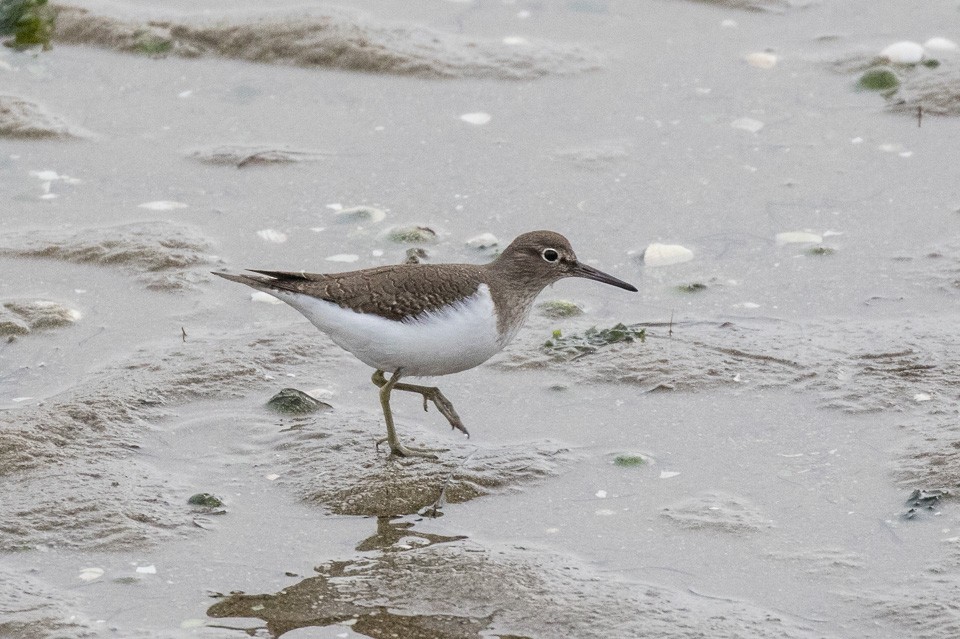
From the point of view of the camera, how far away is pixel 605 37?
1076 cm

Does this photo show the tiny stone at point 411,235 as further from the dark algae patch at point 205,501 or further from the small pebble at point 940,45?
the small pebble at point 940,45

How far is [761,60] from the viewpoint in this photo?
33.6ft

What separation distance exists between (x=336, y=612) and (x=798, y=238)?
13.8 ft

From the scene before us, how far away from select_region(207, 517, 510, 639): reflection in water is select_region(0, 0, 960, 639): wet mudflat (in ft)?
0.06

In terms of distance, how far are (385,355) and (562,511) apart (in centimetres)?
108

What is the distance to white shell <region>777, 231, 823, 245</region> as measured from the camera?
26.8 feet

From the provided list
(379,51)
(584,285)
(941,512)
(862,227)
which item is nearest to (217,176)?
(379,51)

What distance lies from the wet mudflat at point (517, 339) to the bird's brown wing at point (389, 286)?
637 millimetres

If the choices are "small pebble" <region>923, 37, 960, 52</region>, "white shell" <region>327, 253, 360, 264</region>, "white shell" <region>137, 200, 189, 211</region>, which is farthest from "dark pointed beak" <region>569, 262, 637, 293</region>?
"small pebble" <region>923, 37, 960, 52</region>

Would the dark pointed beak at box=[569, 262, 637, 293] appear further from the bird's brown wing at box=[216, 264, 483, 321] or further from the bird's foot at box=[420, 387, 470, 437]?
the bird's foot at box=[420, 387, 470, 437]

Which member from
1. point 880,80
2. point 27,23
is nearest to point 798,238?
point 880,80

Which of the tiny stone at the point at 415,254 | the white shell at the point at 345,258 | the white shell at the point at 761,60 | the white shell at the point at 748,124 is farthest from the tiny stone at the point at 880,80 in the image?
the white shell at the point at 345,258

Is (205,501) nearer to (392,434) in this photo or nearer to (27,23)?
(392,434)

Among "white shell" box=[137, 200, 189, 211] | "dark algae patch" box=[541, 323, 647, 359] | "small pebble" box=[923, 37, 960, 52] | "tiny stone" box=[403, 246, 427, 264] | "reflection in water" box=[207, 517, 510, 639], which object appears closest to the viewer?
"reflection in water" box=[207, 517, 510, 639]
